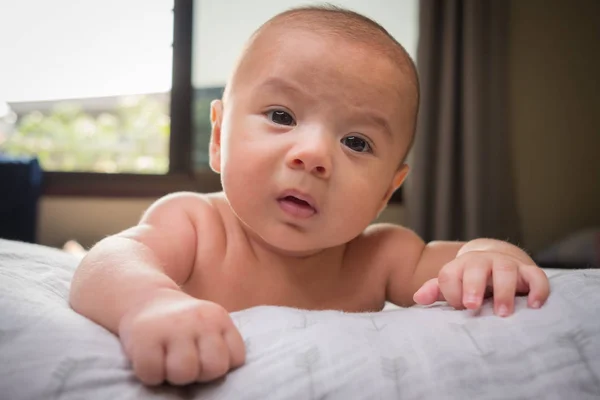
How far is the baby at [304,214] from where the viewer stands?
1.89 feet

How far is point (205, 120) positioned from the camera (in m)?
2.53

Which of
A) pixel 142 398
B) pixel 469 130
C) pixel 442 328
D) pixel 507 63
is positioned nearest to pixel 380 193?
pixel 442 328

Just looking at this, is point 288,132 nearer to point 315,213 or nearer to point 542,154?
point 315,213

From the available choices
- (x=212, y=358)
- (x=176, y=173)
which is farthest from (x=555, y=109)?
(x=212, y=358)

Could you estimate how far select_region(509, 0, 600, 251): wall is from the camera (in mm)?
2613

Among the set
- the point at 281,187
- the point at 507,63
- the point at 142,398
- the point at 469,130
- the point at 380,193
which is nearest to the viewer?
the point at 142,398

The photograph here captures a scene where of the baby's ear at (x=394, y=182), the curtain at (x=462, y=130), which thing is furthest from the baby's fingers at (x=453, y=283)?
the curtain at (x=462, y=130)

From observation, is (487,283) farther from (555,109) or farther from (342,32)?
(555,109)

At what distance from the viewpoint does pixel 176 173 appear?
2.51m

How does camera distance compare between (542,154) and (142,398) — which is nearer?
(142,398)

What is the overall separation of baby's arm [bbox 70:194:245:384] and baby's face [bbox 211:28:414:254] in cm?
18

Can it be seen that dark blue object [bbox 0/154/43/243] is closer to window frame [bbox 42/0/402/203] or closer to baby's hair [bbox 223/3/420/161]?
window frame [bbox 42/0/402/203]

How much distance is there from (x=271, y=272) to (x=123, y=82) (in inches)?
89.5

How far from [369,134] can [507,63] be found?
220 centimetres
